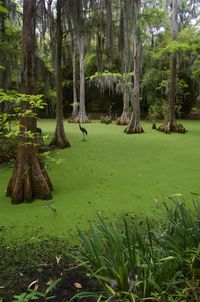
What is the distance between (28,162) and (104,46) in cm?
518

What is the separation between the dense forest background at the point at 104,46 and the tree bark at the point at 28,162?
60 cm

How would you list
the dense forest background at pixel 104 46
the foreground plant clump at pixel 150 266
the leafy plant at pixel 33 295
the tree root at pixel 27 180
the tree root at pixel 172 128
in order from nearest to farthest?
the foreground plant clump at pixel 150 266
the leafy plant at pixel 33 295
the tree root at pixel 27 180
the dense forest background at pixel 104 46
the tree root at pixel 172 128

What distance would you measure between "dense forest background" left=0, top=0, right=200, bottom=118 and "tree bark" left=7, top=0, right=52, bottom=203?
1.96 ft

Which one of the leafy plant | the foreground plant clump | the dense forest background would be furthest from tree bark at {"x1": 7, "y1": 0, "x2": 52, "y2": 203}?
the foreground plant clump

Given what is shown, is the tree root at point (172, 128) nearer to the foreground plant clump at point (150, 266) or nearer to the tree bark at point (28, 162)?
the tree bark at point (28, 162)

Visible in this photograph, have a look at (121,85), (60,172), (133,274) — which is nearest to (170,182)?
(60,172)

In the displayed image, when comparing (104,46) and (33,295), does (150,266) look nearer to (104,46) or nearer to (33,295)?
(33,295)

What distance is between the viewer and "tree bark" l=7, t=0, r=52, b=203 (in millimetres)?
4375

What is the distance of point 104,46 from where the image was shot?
343 inches

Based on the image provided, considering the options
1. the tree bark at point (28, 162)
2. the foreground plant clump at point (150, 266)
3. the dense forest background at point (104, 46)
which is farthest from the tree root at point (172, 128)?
the foreground plant clump at point (150, 266)

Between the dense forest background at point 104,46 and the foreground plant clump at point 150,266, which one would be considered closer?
the foreground plant clump at point 150,266

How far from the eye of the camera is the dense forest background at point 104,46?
7.43 m

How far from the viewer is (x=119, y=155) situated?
7.25 meters

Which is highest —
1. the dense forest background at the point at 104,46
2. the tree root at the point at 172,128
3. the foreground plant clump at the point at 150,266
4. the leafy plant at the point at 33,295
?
the dense forest background at the point at 104,46
